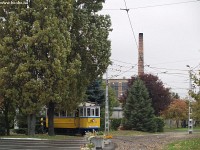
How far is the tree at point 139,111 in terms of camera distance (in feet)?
172

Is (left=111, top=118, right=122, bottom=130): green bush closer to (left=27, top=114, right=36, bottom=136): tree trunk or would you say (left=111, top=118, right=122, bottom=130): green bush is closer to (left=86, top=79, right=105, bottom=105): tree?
(left=86, top=79, right=105, bottom=105): tree

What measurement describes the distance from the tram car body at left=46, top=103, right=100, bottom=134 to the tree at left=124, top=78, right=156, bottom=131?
12898 mm

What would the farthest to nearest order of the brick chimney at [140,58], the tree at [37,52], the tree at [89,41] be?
1. the brick chimney at [140,58]
2. the tree at [89,41]
3. the tree at [37,52]

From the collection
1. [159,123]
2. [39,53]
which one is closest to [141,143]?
[39,53]

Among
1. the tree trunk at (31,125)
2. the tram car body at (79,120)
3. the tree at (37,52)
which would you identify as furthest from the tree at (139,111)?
the tree at (37,52)

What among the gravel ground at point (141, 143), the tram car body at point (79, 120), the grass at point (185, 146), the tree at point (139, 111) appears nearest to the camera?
the grass at point (185, 146)

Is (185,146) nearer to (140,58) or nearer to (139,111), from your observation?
(139,111)

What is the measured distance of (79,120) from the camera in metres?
39.8

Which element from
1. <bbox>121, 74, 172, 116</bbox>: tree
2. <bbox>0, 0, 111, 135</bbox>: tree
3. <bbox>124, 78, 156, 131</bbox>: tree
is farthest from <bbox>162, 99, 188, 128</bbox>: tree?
<bbox>0, 0, 111, 135</bbox>: tree

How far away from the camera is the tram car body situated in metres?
39.2

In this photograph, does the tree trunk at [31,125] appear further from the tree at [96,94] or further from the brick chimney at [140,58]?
the brick chimney at [140,58]

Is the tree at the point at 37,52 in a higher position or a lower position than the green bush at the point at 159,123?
higher

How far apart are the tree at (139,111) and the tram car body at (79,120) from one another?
1290 centimetres

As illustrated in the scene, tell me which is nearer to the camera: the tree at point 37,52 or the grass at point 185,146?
the grass at point 185,146
